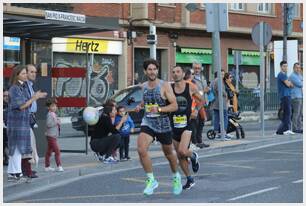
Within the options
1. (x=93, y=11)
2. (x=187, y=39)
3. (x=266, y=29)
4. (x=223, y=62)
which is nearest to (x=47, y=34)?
(x=266, y=29)

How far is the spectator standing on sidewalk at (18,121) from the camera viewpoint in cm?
964

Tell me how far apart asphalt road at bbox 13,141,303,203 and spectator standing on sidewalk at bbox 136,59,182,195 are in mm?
295

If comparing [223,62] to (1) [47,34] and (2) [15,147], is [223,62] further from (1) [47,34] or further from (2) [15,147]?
(2) [15,147]

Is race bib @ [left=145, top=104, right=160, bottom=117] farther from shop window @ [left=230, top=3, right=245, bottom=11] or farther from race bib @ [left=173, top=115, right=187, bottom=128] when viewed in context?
shop window @ [left=230, top=3, right=245, bottom=11]

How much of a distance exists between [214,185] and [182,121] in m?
1.09

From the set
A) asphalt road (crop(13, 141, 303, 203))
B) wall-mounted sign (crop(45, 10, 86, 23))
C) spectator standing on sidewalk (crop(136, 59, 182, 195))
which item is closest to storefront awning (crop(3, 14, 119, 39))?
wall-mounted sign (crop(45, 10, 86, 23))

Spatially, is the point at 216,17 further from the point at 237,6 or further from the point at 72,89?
the point at 237,6

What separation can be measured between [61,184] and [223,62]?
947 inches

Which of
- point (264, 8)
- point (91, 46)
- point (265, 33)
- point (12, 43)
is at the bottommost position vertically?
point (12, 43)

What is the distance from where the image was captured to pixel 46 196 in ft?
30.4

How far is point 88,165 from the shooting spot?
39.0 feet

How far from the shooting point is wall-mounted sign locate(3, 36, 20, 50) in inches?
519

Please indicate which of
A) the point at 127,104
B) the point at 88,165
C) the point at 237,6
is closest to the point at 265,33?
the point at 127,104

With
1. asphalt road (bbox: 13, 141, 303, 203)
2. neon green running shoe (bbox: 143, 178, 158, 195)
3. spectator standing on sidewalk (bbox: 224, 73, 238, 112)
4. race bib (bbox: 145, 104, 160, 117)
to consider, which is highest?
spectator standing on sidewalk (bbox: 224, 73, 238, 112)
